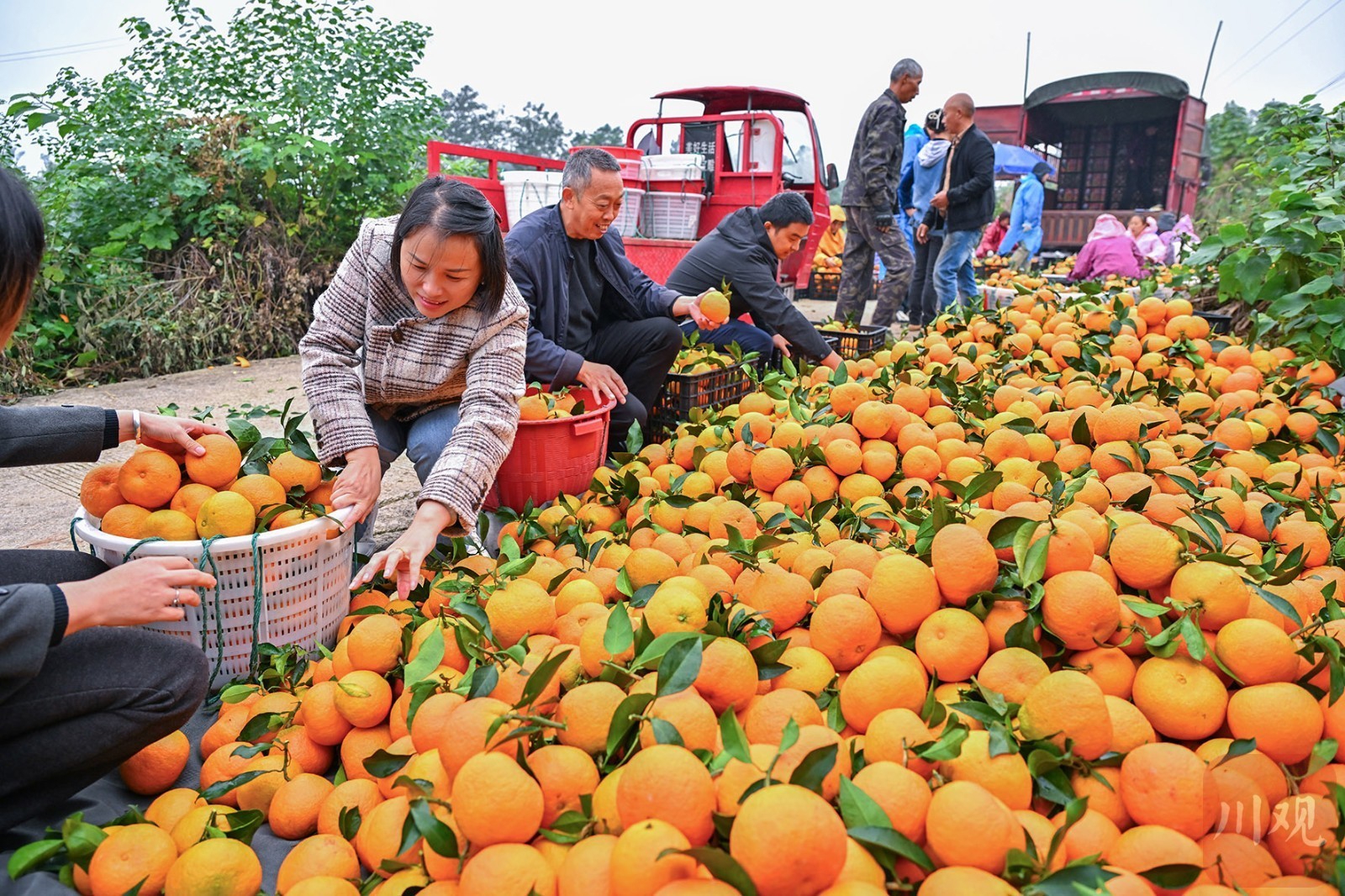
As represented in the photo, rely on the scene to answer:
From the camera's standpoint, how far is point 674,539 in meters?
2.17

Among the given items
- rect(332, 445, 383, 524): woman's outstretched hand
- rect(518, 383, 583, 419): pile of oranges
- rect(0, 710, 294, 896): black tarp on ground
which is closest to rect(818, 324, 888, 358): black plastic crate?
rect(518, 383, 583, 419): pile of oranges

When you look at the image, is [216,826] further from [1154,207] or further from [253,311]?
[1154,207]

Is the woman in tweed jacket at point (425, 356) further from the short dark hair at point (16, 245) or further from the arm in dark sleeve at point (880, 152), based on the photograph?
the arm in dark sleeve at point (880, 152)

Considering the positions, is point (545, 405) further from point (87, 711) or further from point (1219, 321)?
point (1219, 321)

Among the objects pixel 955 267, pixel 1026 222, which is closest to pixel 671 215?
pixel 955 267

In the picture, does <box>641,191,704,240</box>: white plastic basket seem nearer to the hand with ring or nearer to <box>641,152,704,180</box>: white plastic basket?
<box>641,152,704,180</box>: white plastic basket

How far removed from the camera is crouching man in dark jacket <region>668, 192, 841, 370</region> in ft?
Answer: 14.8

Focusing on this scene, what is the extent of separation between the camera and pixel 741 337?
14.9 feet

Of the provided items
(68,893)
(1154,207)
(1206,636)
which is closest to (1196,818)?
(1206,636)

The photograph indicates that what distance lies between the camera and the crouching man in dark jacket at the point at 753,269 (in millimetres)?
4508

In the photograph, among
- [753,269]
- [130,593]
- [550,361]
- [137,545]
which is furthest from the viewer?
[753,269]

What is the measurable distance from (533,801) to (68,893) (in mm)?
787

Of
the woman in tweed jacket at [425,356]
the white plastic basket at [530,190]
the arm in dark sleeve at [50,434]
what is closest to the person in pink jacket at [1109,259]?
the white plastic basket at [530,190]

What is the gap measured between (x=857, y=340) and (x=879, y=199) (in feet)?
6.84
